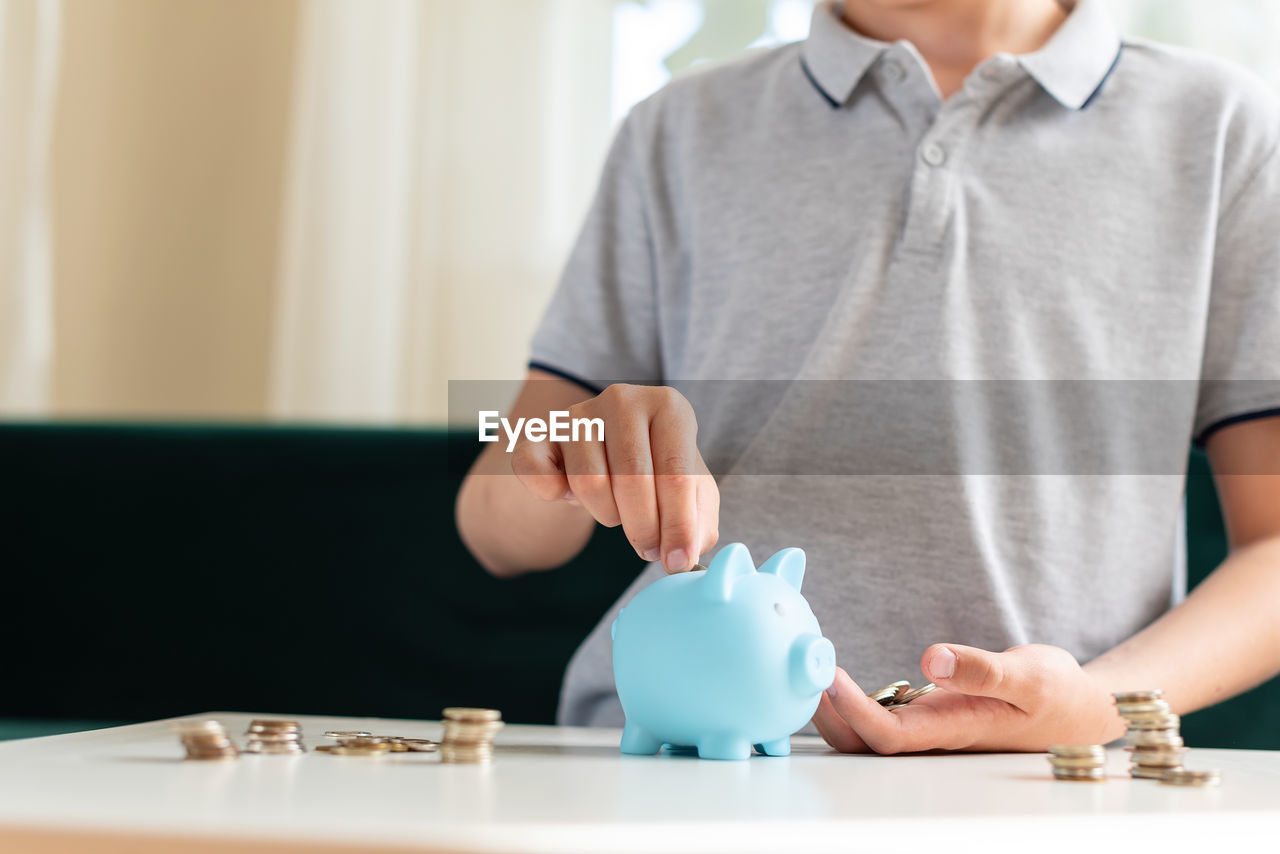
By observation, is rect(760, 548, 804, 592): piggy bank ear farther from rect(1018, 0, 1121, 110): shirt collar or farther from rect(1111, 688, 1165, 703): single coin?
rect(1018, 0, 1121, 110): shirt collar

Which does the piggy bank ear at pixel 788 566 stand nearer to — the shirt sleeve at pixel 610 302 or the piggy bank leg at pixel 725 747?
the piggy bank leg at pixel 725 747

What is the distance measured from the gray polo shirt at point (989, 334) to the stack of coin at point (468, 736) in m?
0.24

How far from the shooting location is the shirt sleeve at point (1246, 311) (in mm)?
682

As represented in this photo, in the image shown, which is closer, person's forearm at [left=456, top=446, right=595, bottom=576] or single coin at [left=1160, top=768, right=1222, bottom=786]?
single coin at [left=1160, top=768, right=1222, bottom=786]

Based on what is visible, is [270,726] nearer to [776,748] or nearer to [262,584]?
[776,748]

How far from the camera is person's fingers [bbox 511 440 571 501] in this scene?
0.48m

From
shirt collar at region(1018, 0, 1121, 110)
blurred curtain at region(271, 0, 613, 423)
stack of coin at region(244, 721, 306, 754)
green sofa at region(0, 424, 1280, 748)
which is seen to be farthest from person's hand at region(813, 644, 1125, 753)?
blurred curtain at region(271, 0, 613, 423)

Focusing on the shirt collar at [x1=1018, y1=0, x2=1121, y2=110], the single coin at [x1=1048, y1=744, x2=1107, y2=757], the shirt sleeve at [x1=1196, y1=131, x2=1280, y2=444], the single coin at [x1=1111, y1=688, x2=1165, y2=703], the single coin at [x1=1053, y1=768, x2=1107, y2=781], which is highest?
the shirt collar at [x1=1018, y1=0, x2=1121, y2=110]

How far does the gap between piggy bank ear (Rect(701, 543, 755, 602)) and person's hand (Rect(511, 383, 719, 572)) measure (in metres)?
0.01

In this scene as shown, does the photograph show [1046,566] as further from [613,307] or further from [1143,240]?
[613,307]

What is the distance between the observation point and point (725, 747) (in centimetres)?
44

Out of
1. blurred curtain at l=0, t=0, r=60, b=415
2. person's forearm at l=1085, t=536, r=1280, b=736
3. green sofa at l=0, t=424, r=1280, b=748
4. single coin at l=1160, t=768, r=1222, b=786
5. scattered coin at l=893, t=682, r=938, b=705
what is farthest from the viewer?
blurred curtain at l=0, t=0, r=60, b=415

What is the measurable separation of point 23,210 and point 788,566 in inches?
54.1

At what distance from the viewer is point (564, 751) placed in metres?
0.46
